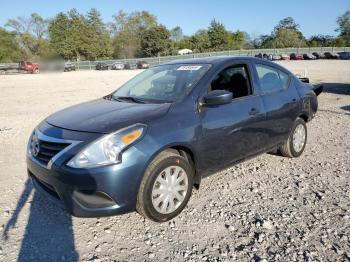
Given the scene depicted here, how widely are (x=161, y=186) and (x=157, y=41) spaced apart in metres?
71.3

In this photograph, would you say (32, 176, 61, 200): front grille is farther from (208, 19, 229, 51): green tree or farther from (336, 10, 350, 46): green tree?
(336, 10, 350, 46): green tree

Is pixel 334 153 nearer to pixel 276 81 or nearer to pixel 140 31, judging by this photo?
pixel 276 81

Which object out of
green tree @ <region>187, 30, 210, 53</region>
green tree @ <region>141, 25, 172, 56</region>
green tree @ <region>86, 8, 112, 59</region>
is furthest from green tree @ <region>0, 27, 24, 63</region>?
green tree @ <region>187, 30, 210, 53</region>

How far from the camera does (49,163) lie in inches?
123

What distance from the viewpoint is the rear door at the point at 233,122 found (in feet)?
12.3

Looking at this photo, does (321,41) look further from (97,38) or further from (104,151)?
(104,151)

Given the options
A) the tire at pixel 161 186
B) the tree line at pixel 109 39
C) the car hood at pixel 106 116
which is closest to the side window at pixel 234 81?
the car hood at pixel 106 116

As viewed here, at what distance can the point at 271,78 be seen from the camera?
4.82 meters

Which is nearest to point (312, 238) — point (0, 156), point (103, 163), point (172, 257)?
point (172, 257)

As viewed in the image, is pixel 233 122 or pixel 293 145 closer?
pixel 233 122

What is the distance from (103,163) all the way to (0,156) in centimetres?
382

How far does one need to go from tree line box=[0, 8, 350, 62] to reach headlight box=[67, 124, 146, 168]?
65.7m

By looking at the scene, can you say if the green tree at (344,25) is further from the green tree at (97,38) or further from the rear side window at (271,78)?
the rear side window at (271,78)

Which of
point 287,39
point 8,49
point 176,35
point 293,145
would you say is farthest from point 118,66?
point 176,35
